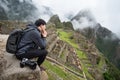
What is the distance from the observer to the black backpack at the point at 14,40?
1694 centimetres

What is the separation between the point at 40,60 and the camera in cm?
1758

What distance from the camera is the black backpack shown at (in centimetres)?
1694

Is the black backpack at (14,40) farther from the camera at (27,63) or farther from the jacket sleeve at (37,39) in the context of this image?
the camera at (27,63)

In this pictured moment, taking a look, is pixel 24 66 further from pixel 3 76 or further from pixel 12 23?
pixel 12 23

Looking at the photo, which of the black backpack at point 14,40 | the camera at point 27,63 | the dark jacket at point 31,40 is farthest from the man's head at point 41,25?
the camera at point 27,63

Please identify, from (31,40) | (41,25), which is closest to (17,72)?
(31,40)

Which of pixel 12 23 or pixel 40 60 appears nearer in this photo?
pixel 40 60

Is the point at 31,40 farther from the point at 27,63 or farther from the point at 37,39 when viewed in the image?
the point at 27,63

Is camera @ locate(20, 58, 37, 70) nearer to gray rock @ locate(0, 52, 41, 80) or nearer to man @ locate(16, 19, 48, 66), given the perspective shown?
gray rock @ locate(0, 52, 41, 80)

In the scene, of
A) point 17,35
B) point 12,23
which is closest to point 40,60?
point 17,35

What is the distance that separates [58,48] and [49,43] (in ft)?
13.0

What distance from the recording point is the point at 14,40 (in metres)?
17.0

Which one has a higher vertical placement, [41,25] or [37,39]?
[41,25]

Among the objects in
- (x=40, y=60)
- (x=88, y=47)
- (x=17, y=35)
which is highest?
(x=17, y=35)
